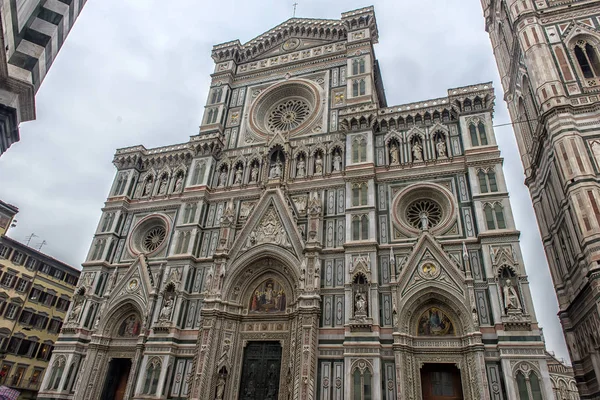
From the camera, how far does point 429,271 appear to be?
16.9 m

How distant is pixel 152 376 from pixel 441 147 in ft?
57.1

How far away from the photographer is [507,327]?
48.2 feet

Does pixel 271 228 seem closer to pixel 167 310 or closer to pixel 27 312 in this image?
pixel 167 310

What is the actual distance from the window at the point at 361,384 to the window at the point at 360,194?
7.56 meters

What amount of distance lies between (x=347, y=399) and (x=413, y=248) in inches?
265

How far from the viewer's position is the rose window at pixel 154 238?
23.4 metres

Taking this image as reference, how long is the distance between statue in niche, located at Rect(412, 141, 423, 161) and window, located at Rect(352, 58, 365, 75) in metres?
6.33

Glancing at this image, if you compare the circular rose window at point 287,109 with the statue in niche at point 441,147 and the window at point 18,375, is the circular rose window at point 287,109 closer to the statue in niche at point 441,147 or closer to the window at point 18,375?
the statue in niche at point 441,147

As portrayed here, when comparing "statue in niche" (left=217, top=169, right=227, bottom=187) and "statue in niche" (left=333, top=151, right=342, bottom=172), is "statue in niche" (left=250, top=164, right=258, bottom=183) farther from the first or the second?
"statue in niche" (left=333, top=151, right=342, bottom=172)

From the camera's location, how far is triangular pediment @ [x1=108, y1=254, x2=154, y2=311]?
68.1 ft

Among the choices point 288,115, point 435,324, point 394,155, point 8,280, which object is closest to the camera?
point 435,324

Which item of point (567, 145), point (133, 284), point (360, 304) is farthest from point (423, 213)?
point (133, 284)

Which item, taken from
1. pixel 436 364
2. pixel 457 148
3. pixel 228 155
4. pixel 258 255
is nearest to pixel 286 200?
pixel 258 255

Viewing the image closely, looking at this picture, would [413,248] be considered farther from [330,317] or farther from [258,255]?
[258,255]
